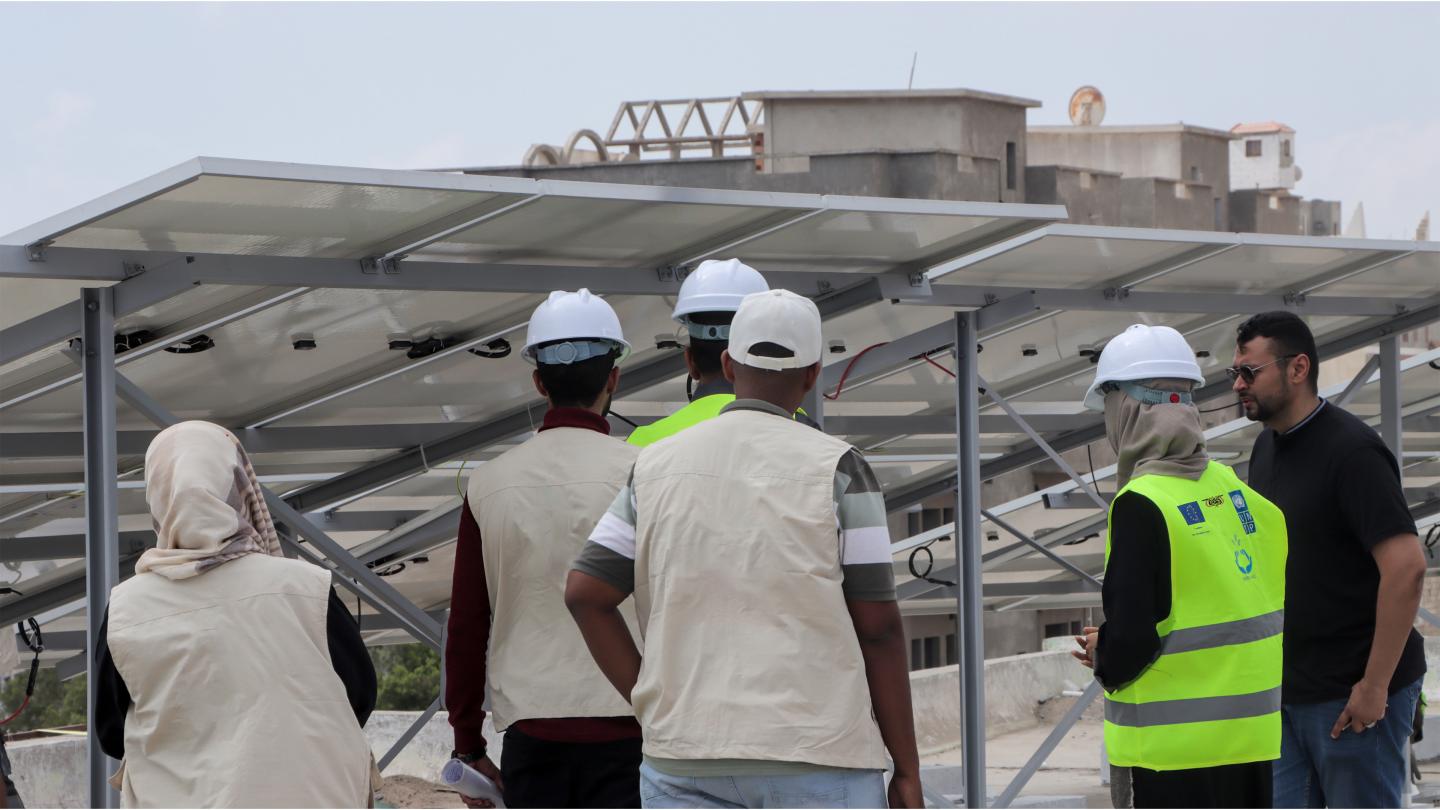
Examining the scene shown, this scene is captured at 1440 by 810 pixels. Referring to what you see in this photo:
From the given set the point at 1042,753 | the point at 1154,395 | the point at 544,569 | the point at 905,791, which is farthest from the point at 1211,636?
the point at 1042,753

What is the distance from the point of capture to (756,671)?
315 centimetres

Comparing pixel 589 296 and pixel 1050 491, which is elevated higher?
pixel 589 296

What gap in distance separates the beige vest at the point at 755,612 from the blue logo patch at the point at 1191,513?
138cm

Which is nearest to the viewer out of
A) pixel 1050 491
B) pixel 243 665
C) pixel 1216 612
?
pixel 243 665

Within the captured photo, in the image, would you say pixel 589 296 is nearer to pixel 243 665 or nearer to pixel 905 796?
pixel 243 665

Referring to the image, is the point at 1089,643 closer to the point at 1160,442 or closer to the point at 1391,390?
the point at 1160,442

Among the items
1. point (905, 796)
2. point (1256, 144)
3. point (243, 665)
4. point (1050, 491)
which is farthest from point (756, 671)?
point (1256, 144)

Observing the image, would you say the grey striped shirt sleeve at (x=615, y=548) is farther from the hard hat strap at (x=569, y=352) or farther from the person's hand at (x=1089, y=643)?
the person's hand at (x=1089, y=643)

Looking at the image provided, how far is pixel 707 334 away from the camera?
13.7 feet

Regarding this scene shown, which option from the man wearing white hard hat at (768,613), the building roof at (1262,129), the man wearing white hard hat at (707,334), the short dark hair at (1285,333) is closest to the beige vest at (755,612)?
the man wearing white hard hat at (768,613)

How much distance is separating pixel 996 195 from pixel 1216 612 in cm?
3750

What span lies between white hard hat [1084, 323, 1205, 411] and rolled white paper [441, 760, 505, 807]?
1.90 metres

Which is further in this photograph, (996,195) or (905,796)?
(996,195)

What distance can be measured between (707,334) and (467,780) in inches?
45.4
